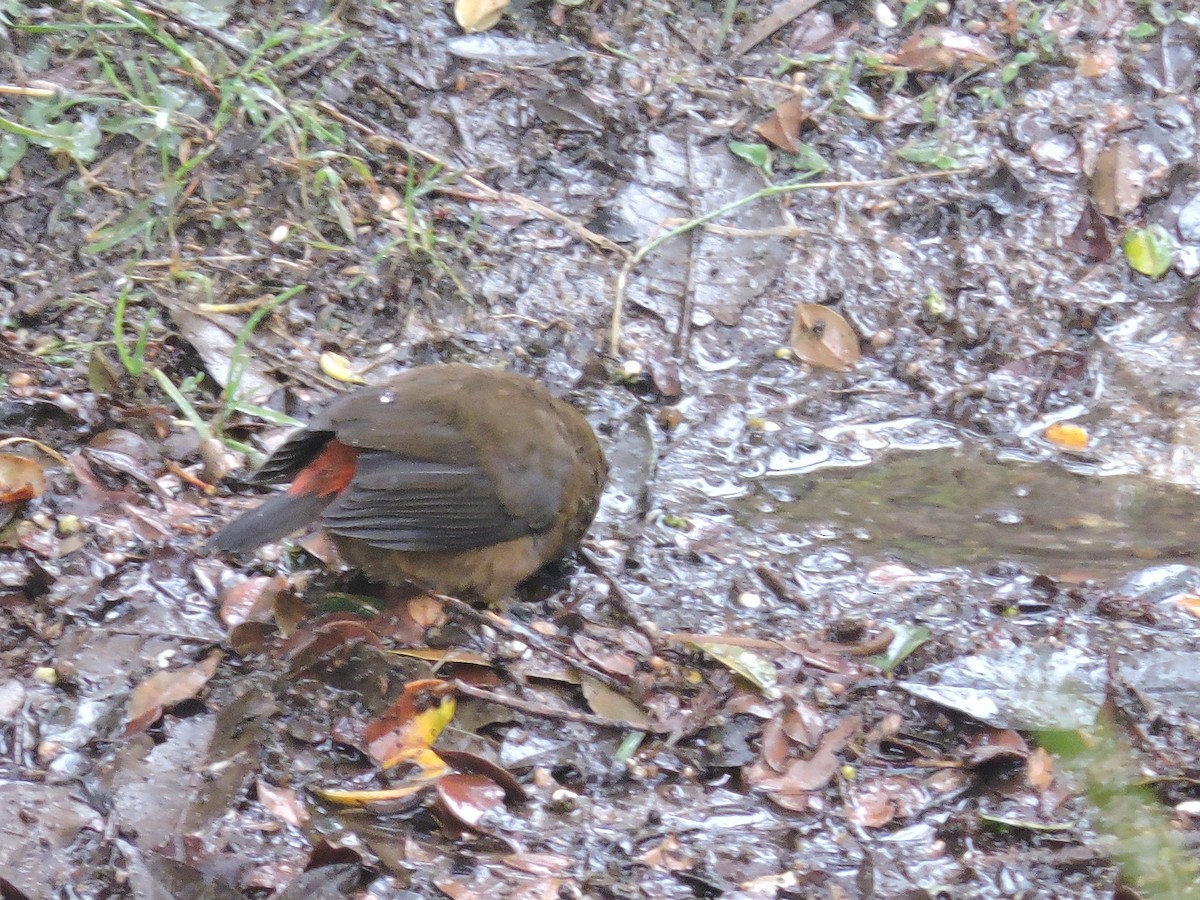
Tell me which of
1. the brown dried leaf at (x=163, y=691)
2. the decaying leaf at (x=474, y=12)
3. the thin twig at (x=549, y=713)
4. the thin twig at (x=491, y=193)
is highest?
the decaying leaf at (x=474, y=12)

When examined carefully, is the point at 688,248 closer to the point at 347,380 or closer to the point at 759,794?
the point at 347,380

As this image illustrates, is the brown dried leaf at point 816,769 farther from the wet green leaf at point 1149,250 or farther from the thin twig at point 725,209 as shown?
the wet green leaf at point 1149,250

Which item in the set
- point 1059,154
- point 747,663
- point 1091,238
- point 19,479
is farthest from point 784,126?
point 19,479

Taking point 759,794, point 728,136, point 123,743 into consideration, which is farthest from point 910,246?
point 123,743

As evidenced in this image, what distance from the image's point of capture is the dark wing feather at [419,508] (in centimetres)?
306

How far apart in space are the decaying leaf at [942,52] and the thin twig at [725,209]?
57 cm

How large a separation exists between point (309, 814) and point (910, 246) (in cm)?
328

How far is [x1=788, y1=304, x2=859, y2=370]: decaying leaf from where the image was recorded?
4.50 meters

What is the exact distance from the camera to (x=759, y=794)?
9.48 feet

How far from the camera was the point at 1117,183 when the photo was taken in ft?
16.2

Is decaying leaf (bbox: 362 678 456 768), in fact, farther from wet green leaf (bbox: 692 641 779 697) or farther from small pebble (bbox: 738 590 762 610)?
small pebble (bbox: 738 590 762 610)

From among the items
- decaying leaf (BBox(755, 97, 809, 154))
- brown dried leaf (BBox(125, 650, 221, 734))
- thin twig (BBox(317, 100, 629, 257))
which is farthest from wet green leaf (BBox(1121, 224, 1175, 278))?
brown dried leaf (BBox(125, 650, 221, 734))

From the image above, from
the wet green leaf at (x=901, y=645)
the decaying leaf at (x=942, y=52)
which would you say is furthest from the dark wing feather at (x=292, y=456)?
the decaying leaf at (x=942, y=52)

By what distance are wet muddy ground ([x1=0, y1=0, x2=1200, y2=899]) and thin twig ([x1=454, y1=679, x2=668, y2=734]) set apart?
0.04ft
